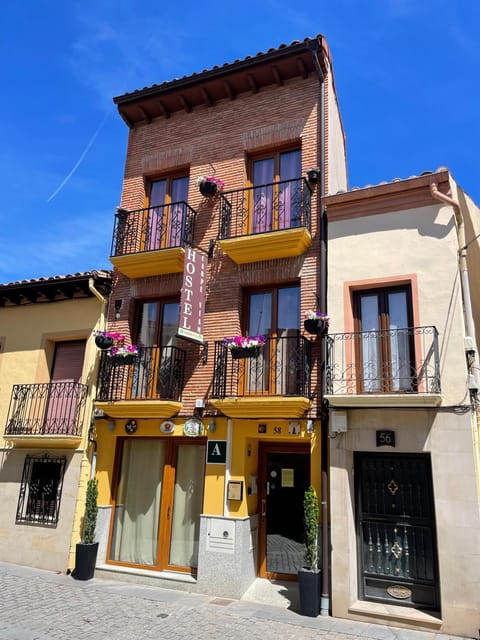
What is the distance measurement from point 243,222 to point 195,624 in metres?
7.54

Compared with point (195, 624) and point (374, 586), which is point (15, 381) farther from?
point (374, 586)

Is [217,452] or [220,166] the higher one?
[220,166]

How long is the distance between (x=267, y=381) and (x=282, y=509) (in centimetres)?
258

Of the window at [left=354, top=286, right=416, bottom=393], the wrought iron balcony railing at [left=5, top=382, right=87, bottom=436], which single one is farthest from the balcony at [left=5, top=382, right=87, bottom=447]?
the window at [left=354, top=286, right=416, bottom=393]

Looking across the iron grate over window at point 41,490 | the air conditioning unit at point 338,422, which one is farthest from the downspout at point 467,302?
the iron grate over window at point 41,490

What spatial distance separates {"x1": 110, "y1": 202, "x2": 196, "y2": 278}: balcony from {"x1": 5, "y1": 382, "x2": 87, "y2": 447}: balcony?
3.06 m

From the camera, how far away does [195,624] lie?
6992mm

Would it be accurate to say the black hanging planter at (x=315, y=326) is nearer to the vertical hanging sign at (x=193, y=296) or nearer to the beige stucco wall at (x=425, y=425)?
the beige stucco wall at (x=425, y=425)

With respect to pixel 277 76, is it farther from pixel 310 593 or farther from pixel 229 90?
pixel 310 593

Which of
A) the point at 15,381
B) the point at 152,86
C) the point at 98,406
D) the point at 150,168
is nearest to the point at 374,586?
the point at 98,406

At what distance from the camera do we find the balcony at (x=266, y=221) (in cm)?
938

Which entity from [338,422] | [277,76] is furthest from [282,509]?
[277,76]

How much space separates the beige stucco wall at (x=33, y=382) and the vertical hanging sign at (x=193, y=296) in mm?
2893

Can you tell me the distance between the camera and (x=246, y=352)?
29.7ft
